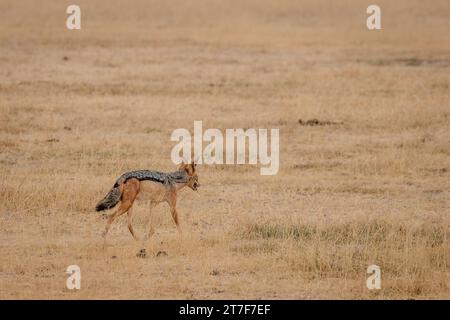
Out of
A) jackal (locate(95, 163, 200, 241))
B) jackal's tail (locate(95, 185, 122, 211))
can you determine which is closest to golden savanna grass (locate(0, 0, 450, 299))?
jackal (locate(95, 163, 200, 241))

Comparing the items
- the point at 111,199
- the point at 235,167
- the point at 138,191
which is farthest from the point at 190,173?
the point at 235,167

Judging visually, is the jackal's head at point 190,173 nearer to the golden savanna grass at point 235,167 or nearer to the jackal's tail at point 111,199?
the golden savanna grass at point 235,167

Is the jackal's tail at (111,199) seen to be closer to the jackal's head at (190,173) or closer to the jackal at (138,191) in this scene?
the jackal at (138,191)

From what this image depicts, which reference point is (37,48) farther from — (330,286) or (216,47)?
(330,286)

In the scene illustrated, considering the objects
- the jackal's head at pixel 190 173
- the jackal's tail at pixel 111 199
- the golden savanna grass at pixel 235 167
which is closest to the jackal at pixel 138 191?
the jackal's tail at pixel 111 199

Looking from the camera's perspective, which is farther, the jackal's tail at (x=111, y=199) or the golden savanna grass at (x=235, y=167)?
the jackal's tail at (x=111, y=199)

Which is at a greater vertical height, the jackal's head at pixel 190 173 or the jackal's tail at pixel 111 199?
the jackal's head at pixel 190 173

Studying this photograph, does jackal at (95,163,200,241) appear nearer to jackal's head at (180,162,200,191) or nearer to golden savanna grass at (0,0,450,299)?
jackal's head at (180,162,200,191)

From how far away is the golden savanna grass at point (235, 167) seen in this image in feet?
34.2

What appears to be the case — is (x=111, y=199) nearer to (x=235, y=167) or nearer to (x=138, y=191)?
(x=138, y=191)

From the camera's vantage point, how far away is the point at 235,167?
15930 mm

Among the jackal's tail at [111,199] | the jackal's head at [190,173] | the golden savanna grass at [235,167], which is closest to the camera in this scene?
the golden savanna grass at [235,167]

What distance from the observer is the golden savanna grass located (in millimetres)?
10438

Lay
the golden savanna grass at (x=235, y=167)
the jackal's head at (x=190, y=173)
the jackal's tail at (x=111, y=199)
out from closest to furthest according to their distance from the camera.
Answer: the golden savanna grass at (x=235, y=167) < the jackal's tail at (x=111, y=199) < the jackal's head at (x=190, y=173)
